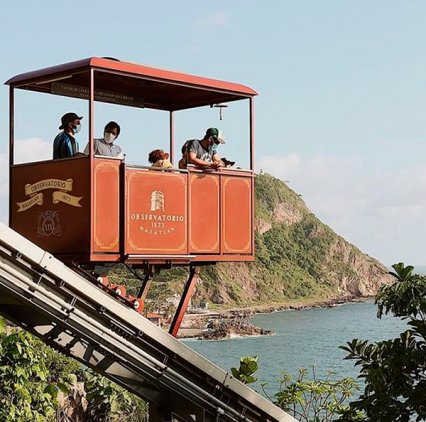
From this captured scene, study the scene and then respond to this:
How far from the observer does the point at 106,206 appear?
1195 cm

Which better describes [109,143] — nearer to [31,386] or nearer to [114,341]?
[114,341]

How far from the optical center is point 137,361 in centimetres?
1166

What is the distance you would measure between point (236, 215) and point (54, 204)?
232 centimetres

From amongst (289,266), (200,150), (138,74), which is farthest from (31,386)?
(289,266)

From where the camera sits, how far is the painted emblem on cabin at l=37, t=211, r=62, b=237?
12164 millimetres

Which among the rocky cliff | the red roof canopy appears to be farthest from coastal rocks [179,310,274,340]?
the red roof canopy

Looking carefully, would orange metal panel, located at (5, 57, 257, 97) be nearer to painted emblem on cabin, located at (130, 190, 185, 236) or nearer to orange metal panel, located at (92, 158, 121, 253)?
orange metal panel, located at (92, 158, 121, 253)

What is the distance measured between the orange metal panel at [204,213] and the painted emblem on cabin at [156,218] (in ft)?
1.09

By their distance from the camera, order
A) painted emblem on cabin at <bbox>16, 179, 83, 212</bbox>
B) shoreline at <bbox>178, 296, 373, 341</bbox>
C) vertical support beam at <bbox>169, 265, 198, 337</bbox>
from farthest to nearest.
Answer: shoreline at <bbox>178, 296, 373, 341</bbox> → vertical support beam at <bbox>169, 265, 198, 337</bbox> → painted emblem on cabin at <bbox>16, 179, 83, 212</bbox>

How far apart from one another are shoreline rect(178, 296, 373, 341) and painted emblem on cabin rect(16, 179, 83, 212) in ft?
262

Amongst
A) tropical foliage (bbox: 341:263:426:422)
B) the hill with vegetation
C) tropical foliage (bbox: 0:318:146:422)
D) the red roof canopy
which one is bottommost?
the hill with vegetation

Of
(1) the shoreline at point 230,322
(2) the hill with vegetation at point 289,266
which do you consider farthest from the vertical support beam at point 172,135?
(2) the hill with vegetation at point 289,266

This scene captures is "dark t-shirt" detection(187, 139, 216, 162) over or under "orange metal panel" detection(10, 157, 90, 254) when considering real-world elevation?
over

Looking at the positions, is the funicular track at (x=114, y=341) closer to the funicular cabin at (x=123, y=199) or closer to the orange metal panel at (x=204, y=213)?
the funicular cabin at (x=123, y=199)
